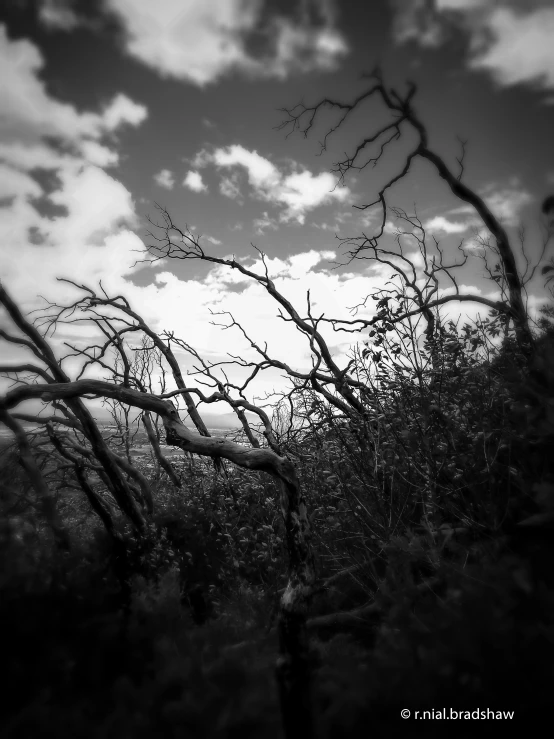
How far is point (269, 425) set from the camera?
34.3ft

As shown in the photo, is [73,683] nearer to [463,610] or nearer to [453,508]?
[463,610]

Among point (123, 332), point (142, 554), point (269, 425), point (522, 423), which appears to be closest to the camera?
point (522, 423)

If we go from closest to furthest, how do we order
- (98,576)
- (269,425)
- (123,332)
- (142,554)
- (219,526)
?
(98,576)
(142,554)
(219,526)
(269,425)
(123,332)

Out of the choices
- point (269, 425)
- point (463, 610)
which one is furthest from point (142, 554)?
point (463, 610)

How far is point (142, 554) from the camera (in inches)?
281

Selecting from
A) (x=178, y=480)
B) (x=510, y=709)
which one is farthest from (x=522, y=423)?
(x=178, y=480)

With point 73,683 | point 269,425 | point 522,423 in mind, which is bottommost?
point 73,683

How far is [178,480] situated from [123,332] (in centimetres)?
494

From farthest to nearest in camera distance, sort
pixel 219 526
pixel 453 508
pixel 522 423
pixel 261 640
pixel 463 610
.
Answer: pixel 219 526 → pixel 453 508 → pixel 522 423 → pixel 261 640 → pixel 463 610

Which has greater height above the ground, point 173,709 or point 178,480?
point 178,480

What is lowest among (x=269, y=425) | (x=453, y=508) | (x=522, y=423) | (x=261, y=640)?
(x=261, y=640)

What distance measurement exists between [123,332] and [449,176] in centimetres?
951

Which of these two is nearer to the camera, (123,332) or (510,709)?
(510,709)

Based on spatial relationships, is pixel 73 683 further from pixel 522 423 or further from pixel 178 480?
pixel 178 480
